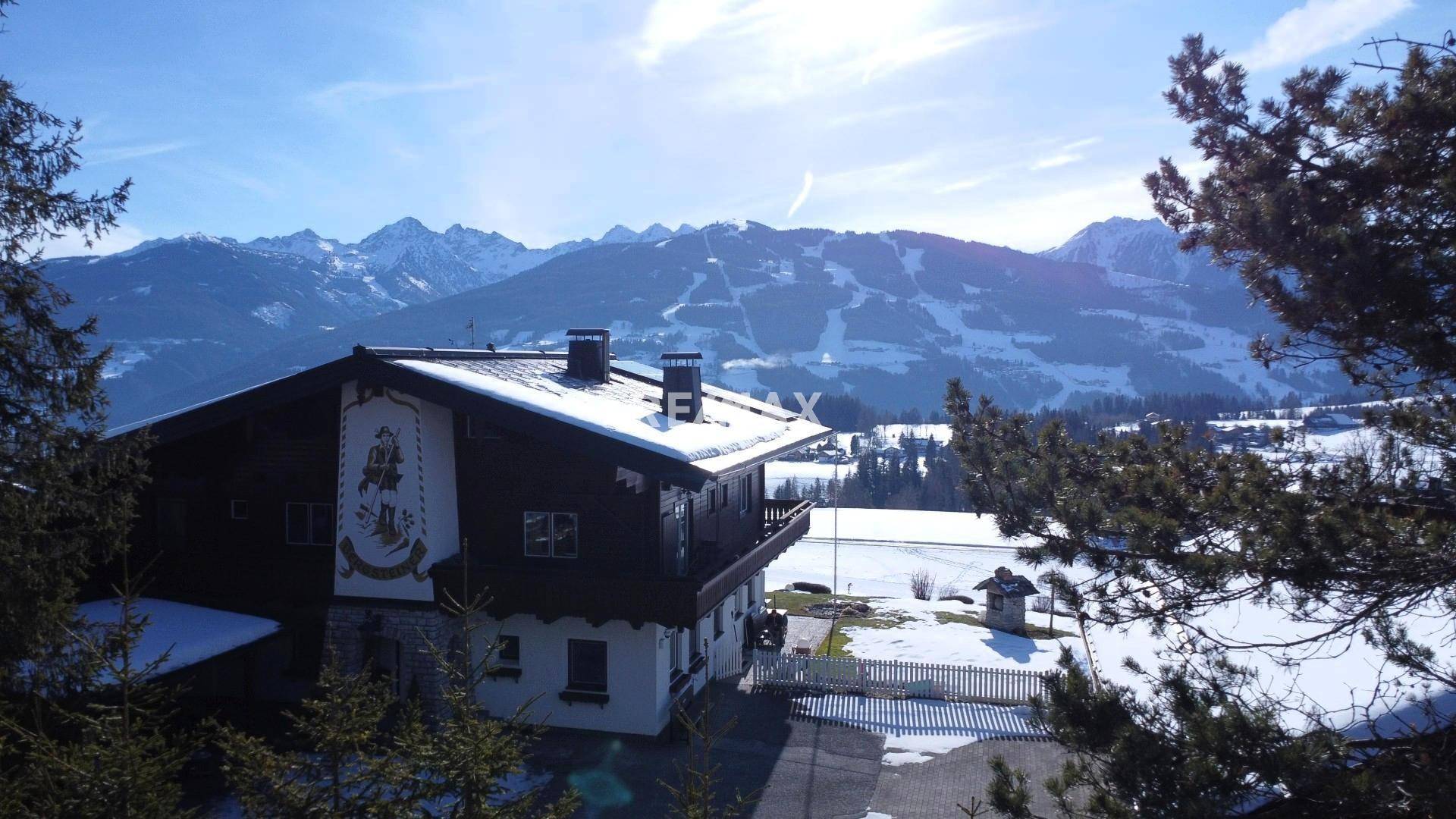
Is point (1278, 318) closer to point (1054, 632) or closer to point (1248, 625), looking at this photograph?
point (1248, 625)

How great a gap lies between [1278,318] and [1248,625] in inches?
136

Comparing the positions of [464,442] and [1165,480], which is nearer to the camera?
[1165,480]

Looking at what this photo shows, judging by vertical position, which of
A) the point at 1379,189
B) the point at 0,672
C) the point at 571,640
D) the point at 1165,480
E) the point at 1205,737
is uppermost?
the point at 1379,189

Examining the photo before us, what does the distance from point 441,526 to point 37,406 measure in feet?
25.2

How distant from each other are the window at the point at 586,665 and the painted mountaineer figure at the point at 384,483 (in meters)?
4.59

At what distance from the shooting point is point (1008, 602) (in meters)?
31.5

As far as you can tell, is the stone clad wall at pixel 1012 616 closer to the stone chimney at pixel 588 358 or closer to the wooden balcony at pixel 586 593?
the wooden balcony at pixel 586 593

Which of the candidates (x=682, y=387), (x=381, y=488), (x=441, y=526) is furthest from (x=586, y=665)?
(x=682, y=387)

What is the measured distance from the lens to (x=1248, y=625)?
9.60 m

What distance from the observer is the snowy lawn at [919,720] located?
752 inches

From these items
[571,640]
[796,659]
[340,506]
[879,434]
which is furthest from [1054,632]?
[879,434]

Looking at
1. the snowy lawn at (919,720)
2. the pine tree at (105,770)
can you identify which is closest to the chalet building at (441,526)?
the snowy lawn at (919,720)

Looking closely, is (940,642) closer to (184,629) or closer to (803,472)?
(184,629)

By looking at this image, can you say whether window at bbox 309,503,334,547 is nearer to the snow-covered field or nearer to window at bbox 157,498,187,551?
window at bbox 157,498,187,551
